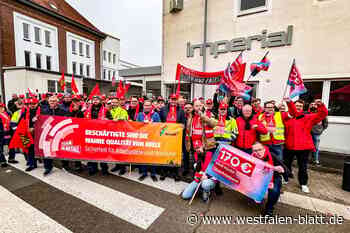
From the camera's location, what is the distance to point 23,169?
437 cm

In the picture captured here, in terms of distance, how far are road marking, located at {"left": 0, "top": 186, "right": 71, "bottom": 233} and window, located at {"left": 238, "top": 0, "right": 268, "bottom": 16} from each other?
9.52m

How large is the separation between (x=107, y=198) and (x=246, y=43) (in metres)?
8.02

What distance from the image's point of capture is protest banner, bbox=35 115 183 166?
152 inches

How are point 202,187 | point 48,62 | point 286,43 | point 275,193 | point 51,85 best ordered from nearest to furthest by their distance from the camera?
point 275,193 → point 202,187 → point 286,43 → point 51,85 → point 48,62

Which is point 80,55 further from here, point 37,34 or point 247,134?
point 247,134

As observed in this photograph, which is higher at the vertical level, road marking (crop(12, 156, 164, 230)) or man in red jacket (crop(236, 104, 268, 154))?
man in red jacket (crop(236, 104, 268, 154))

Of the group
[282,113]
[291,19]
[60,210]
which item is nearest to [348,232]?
[282,113]

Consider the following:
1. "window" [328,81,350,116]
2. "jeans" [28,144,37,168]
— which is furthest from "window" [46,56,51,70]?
"window" [328,81,350,116]

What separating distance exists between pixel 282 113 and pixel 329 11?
5.39 m

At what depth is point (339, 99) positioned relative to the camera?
645 cm

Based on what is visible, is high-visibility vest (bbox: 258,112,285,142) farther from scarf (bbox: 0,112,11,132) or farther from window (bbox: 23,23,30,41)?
window (bbox: 23,23,30,41)

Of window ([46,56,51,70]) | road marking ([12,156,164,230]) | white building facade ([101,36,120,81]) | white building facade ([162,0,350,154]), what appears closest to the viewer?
road marking ([12,156,164,230])

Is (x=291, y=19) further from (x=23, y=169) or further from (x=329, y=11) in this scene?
(x=23, y=169)

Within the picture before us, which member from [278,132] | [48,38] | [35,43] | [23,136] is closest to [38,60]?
[35,43]
